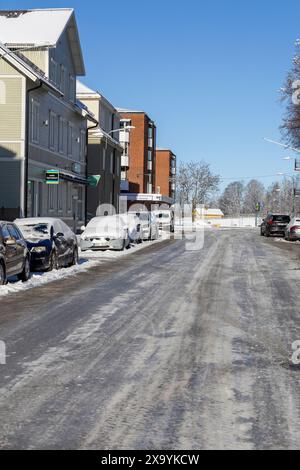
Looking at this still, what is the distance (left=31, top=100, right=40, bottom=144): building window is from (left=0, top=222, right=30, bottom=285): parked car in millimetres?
16685

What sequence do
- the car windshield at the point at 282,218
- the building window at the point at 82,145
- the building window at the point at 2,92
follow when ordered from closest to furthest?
the building window at the point at 2,92, the building window at the point at 82,145, the car windshield at the point at 282,218

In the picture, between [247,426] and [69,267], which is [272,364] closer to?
[247,426]

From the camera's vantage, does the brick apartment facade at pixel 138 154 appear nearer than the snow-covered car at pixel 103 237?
No

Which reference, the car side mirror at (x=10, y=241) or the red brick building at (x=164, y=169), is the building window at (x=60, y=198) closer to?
the car side mirror at (x=10, y=241)

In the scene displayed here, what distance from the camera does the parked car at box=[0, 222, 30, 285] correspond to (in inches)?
523

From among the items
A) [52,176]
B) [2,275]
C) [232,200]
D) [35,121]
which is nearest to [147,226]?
[52,176]

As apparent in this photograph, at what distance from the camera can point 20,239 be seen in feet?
48.7

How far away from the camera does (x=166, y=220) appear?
51938 millimetres

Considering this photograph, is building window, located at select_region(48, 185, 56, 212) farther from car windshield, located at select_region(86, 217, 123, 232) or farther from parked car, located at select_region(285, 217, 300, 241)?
parked car, located at select_region(285, 217, 300, 241)

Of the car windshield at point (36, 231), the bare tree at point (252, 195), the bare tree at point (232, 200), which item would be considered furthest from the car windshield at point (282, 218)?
the bare tree at point (252, 195)

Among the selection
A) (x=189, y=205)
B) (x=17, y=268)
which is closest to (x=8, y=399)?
(x=17, y=268)

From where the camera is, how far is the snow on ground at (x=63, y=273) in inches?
527

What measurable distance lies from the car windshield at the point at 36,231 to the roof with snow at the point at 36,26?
56.7 ft

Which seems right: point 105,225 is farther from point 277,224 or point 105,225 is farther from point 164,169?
point 164,169
